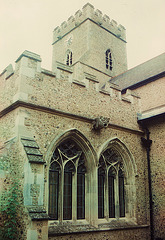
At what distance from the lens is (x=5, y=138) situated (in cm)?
780

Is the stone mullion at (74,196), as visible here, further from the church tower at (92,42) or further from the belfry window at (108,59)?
the belfry window at (108,59)

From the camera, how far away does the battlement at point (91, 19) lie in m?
18.4

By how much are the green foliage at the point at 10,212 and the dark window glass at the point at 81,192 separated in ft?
7.79

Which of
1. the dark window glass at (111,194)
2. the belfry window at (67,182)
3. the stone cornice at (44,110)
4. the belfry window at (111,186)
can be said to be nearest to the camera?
the stone cornice at (44,110)

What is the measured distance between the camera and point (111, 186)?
930 cm

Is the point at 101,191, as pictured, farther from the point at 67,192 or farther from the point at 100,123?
the point at 100,123

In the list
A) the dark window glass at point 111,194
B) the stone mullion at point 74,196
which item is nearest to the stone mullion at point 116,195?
the dark window glass at point 111,194

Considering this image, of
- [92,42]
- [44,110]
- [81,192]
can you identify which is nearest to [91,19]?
[92,42]

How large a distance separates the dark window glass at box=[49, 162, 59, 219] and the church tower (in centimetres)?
967

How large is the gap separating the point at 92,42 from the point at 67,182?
11.9 m

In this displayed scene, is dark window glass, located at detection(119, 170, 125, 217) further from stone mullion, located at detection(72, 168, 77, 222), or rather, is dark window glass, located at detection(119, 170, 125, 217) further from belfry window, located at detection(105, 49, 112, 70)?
belfry window, located at detection(105, 49, 112, 70)

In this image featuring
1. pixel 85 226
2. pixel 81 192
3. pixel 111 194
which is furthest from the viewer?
pixel 111 194

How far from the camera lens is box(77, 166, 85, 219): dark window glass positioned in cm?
820

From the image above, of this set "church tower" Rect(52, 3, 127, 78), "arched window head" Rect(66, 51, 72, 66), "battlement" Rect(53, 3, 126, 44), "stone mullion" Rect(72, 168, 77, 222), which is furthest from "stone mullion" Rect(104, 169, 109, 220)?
"battlement" Rect(53, 3, 126, 44)
